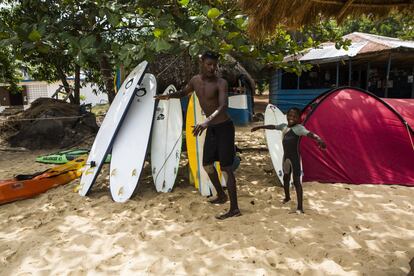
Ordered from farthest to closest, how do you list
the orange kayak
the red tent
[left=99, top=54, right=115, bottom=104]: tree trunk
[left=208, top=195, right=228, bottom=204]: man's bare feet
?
1. [left=99, top=54, right=115, bottom=104]: tree trunk
2. the red tent
3. the orange kayak
4. [left=208, top=195, right=228, bottom=204]: man's bare feet

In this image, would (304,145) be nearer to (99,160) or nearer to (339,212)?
(339,212)

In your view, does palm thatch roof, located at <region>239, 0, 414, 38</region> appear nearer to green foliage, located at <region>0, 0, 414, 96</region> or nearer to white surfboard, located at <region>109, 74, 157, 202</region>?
green foliage, located at <region>0, 0, 414, 96</region>

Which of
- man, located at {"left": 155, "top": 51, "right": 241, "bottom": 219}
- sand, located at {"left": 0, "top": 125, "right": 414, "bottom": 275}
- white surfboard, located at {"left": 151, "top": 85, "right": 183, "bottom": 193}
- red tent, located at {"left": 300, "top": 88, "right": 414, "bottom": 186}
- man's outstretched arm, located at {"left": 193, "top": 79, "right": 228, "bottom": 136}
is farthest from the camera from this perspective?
red tent, located at {"left": 300, "top": 88, "right": 414, "bottom": 186}

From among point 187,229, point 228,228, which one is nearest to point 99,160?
point 187,229

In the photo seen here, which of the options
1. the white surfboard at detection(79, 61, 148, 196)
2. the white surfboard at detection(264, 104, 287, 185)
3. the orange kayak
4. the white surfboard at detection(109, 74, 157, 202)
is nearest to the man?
the white surfboard at detection(109, 74, 157, 202)

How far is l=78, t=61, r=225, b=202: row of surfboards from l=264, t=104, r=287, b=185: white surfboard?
834mm

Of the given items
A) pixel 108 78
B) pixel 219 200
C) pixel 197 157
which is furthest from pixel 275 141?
pixel 108 78

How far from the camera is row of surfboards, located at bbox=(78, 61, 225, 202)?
4.09m

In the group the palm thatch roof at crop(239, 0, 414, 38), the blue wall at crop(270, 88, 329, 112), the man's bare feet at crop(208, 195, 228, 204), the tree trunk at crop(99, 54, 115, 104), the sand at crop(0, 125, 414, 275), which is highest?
the palm thatch roof at crop(239, 0, 414, 38)

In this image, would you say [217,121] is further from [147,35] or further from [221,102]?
[147,35]

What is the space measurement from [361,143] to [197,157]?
2.28 meters

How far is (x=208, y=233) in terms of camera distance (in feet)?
9.64

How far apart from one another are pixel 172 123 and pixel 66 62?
634 centimetres

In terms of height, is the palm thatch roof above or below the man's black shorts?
above
